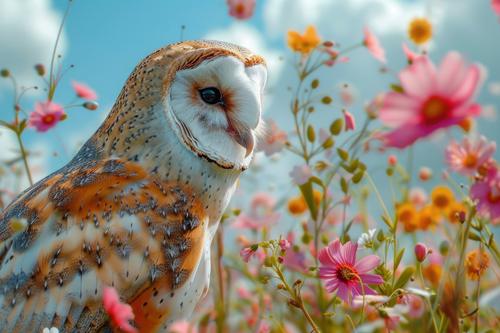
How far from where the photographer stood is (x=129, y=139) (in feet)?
3.86

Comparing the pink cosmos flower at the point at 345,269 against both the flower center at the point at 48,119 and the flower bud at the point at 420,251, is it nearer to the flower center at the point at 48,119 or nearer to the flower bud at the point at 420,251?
the flower bud at the point at 420,251

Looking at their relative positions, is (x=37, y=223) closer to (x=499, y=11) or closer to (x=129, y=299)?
(x=129, y=299)

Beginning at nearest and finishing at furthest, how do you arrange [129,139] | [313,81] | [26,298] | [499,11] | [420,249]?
[499,11], [420,249], [26,298], [129,139], [313,81]

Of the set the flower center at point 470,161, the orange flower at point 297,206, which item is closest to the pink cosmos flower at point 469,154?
the flower center at point 470,161

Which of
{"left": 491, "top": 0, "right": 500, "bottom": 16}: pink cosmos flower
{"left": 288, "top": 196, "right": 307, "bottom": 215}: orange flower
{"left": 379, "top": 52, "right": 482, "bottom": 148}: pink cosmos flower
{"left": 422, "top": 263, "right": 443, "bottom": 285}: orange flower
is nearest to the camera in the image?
{"left": 379, "top": 52, "right": 482, "bottom": 148}: pink cosmos flower

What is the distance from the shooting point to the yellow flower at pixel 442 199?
1.52 metres

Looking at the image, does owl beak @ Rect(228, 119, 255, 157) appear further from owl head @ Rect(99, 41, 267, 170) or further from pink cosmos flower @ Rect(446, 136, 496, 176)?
pink cosmos flower @ Rect(446, 136, 496, 176)

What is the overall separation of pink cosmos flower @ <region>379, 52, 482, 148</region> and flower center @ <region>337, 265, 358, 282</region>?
0.35 metres

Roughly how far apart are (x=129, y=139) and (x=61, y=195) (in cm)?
18

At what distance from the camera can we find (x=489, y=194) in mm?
796

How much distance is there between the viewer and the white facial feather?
1.20 m

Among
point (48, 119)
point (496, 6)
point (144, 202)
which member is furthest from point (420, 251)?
point (48, 119)

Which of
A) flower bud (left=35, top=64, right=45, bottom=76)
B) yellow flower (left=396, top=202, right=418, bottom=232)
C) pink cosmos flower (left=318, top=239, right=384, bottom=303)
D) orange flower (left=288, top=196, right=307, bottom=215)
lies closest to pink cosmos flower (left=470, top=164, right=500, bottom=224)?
pink cosmos flower (left=318, top=239, right=384, bottom=303)

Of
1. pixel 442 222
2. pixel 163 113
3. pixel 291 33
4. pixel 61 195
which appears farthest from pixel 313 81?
pixel 61 195
